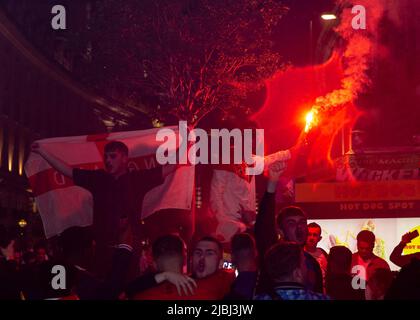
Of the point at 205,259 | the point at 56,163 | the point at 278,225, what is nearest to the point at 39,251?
the point at 56,163

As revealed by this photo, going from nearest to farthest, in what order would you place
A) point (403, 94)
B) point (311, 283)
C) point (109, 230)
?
point (311, 283) → point (109, 230) → point (403, 94)

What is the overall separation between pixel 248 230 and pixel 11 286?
2.65 metres

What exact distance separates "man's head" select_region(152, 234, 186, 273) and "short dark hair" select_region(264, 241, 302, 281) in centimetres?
87

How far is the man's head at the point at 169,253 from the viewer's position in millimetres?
6055

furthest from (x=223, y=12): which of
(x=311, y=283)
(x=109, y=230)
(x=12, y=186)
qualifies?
(x=12, y=186)

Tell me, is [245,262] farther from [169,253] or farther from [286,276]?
[286,276]

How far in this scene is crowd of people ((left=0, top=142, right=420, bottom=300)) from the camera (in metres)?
5.66

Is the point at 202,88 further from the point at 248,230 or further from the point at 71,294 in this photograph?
the point at 71,294

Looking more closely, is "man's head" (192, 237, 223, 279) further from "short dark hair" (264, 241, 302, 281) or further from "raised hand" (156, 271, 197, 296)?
"short dark hair" (264, 241, 302, 281)

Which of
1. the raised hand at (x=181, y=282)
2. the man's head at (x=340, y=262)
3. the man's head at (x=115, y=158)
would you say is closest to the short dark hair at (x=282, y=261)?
the raised hand at (x=181, y=282)

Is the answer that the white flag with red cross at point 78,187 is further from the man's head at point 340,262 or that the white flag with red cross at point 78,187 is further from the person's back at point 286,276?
the person's back at point 286,276

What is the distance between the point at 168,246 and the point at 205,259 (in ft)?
1.05

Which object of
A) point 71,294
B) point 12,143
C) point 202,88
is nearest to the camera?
point 71,294
